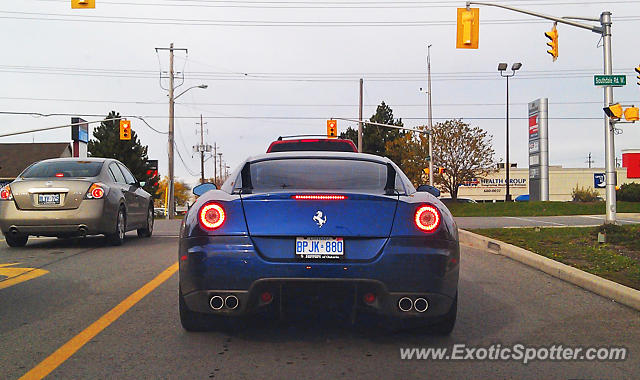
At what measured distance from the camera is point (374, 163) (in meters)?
5.49

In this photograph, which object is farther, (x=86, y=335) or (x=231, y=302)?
(x=86, y=335)

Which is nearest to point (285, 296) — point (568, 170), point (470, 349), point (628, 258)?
point (470, 349)

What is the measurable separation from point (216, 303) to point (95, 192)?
21.8 feet

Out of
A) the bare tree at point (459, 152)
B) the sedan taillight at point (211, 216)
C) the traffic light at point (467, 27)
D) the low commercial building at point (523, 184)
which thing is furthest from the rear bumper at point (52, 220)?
the low commercial building at point (523, 184)

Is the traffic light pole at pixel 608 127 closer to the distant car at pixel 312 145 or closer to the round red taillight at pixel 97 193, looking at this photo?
the distant car at pixel 312 145

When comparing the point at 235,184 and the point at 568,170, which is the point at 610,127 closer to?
the point at 235,184

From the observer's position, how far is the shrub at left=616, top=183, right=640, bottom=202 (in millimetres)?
36656

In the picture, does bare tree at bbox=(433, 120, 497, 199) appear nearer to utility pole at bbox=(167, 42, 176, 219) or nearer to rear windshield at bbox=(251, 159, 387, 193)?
utility pole at bbox=(167, 42, 176, 219)

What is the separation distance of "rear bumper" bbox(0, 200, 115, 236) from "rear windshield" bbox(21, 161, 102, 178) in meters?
0.69

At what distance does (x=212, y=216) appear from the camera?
15.0 feet

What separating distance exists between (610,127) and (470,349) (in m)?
12.9

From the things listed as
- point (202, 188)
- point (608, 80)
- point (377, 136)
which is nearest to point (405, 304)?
point (202, 188)

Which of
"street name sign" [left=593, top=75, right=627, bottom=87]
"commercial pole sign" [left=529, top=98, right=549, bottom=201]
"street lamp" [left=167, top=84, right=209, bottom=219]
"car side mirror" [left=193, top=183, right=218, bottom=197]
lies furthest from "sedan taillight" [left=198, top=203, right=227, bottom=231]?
"commercial pole sign" [left=529, top=98, right=549, bottom=201]

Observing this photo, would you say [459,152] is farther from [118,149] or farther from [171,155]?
[118,149]
